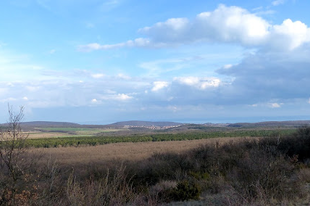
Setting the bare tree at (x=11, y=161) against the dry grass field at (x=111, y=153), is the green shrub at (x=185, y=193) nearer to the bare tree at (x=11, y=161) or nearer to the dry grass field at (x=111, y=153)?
the bare tree at (x=11, y=161)

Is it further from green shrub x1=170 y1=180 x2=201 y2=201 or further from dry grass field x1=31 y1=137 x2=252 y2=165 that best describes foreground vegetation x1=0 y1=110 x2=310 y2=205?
dry grass field x1=31 y1=137 x2=252 y2=165

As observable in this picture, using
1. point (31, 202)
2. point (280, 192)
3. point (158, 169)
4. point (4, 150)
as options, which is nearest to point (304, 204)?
point (280, 192)

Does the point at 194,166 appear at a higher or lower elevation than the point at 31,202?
lower

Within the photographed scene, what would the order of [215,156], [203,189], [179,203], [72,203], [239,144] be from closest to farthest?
[72,203], [179,203], [203,189], [215,156], [239,144]

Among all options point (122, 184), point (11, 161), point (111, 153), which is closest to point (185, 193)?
point (122, 184)

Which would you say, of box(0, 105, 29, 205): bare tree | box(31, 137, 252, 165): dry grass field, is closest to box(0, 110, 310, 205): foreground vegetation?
box(0, 105, 29, 205): bare tree

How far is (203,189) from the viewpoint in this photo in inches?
636

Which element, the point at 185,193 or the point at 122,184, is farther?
the point at 185,193

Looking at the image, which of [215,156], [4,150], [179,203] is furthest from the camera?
[215,156]

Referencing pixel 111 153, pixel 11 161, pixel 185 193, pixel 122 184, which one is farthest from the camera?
pixel 111 153

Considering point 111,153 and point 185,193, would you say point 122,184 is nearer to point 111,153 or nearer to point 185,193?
point 185,193

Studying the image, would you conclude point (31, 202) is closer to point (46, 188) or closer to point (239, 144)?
point (46, 188)

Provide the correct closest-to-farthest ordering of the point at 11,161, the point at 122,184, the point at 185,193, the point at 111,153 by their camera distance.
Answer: the point at 11,161
the point at 122,184
the point at 185,193
the point at 111,153

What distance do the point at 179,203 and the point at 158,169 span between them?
11.4 meters
